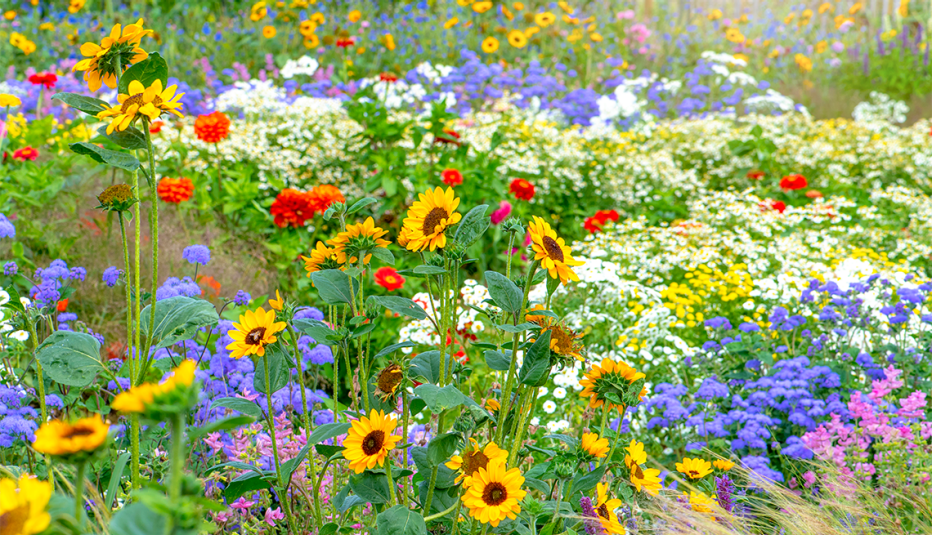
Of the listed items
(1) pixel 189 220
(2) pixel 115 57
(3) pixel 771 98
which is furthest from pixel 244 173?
(3) pixel 771 98

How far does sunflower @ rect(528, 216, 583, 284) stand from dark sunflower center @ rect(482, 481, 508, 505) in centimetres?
35

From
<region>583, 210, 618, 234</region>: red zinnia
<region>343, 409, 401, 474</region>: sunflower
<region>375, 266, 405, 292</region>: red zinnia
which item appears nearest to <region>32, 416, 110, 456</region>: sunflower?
<region>343, 409, 401, 474</region>: sunflower

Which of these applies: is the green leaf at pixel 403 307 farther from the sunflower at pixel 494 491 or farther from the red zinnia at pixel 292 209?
the red zinnia at pixel 292 209

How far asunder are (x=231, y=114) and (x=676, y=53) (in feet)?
20.7

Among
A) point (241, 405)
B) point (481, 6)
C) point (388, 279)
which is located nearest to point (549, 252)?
point (241, 405)

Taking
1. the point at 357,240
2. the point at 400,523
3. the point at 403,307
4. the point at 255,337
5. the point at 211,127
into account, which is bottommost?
the point at 400,523

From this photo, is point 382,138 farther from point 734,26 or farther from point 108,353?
point 734,26

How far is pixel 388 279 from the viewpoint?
2977 millimetres

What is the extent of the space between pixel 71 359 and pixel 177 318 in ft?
0.65

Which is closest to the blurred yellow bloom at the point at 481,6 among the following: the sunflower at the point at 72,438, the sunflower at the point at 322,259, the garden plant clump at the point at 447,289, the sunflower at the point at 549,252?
the garden plant clump at the point at 447,289

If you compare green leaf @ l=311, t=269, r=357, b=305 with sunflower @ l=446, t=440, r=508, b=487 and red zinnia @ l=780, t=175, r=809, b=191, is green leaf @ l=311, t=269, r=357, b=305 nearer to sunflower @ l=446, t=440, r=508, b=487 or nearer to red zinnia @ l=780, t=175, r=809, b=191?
sunflower @ l=446, t=440, r=508, b=487

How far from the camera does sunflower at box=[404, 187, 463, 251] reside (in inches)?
51.1

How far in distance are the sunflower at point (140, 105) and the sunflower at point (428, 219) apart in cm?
43

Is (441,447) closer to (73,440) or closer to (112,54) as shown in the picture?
(73,440)
